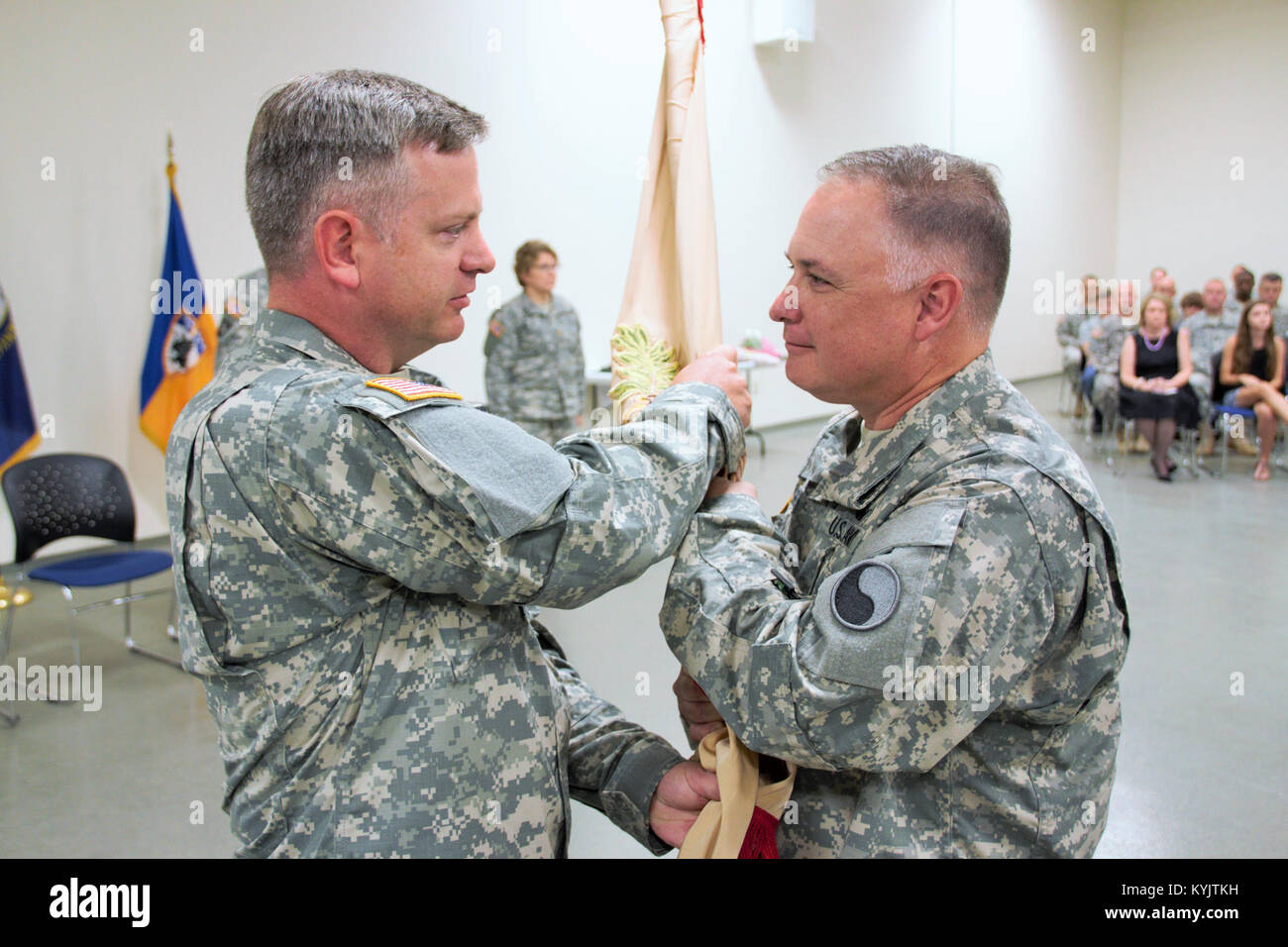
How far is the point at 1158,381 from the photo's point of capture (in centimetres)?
873

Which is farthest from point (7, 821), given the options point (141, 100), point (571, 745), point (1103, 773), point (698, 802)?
point (141, 100)

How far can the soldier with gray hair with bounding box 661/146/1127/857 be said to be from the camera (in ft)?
4.04

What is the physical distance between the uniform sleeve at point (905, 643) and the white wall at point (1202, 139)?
631 inches

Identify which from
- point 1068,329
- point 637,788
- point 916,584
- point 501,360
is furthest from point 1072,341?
point 916,584

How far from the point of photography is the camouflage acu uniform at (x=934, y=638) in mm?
1228

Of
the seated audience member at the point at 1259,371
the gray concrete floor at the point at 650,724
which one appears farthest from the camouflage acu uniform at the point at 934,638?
the seated audience member at the point at 1259,371

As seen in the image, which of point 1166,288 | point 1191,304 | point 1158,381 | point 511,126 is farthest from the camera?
point 1191,304

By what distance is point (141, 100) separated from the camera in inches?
241

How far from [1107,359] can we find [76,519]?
8779 millimetres

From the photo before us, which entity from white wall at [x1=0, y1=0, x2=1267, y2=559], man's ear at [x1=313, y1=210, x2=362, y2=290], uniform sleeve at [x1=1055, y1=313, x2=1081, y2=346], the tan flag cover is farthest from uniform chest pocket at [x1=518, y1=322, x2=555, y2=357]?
uniform sleeve at [x1=1055, y1=313, x2=1081, y2=346]

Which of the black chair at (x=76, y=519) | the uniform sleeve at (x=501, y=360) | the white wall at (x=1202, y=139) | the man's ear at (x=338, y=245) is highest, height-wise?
the white wall at (x=1202, y=139)

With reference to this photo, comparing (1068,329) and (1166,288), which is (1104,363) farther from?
(1068,329)

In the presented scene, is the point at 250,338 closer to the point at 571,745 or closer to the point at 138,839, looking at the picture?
the point at 571,745

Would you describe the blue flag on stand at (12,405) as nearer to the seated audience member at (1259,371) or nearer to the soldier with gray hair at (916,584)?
the soldier with gray hair at (916,584)
